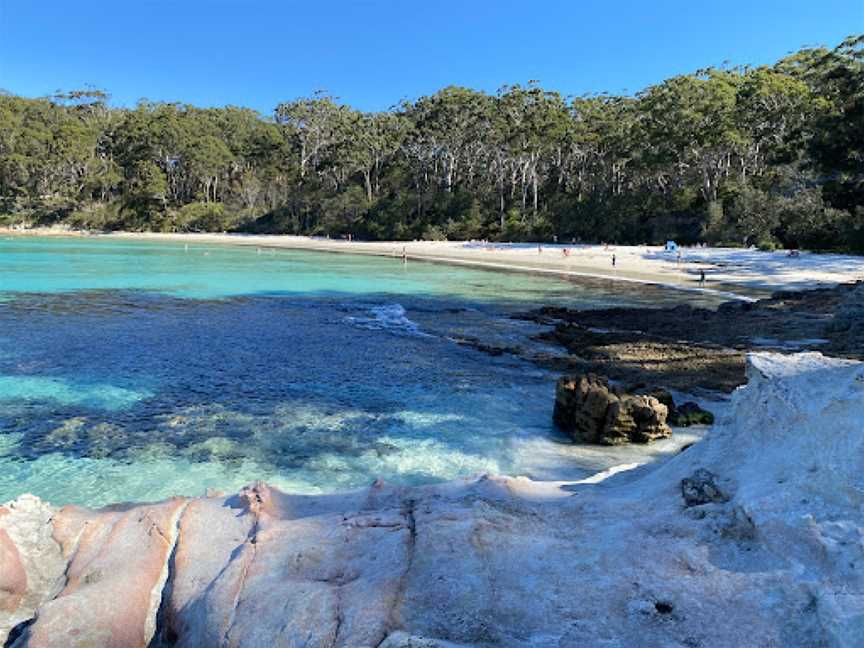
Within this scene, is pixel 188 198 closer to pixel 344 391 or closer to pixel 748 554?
pixel 344 391

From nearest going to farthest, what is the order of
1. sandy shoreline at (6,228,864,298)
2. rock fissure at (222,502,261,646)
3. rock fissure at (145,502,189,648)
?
1. rock fissure at (222,502,261,646)
2. rock fissure at (145,502,189,648)
3. sandy shoreline at (6,228,864,298)

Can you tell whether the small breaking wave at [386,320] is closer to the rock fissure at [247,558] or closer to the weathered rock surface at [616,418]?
the weathered rock surface at [616,418]

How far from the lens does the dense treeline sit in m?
42.9

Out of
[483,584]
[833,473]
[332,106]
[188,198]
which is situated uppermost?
[332,106]

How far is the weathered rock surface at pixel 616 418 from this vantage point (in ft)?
30.6

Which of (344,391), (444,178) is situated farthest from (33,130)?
(344,391)

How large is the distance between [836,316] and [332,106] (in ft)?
278

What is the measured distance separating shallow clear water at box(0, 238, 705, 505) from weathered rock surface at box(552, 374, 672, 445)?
0.44m

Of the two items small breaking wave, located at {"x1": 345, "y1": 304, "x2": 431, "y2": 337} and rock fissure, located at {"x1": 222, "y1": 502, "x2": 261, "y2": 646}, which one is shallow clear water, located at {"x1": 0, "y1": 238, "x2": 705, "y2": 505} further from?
rock fissure, located at {"x1": 222, "y1": 502, "x2": 261, "y2": 646}

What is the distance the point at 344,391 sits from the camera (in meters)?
12.8

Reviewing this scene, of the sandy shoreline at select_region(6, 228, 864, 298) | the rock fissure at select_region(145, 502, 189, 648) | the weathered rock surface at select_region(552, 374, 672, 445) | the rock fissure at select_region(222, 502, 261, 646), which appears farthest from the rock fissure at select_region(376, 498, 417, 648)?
the sandy shoreline at select_region(6, 228, 864, 298)

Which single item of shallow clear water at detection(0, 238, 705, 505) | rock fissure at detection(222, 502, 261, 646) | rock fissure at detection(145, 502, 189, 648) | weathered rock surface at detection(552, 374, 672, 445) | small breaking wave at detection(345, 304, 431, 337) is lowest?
shallow clear water at detection(0, 238, 705, 505)

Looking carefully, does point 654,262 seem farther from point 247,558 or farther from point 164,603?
point 164,603

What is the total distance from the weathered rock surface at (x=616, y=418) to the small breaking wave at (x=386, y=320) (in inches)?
400
